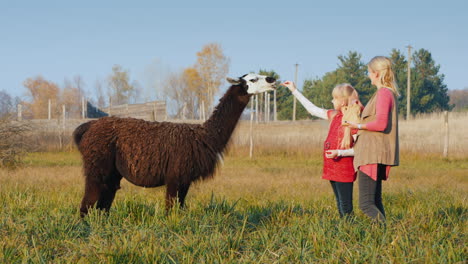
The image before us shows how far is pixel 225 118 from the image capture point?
5973 millimetres

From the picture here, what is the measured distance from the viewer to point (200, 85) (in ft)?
159

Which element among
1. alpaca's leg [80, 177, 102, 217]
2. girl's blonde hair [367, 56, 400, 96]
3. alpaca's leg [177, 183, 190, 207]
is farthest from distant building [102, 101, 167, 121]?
girl's blonde hair [367, 56, 400, 96]

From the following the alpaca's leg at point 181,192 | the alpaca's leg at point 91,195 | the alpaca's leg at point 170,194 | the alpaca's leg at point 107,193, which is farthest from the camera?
the alpaca's leg at point 107,193

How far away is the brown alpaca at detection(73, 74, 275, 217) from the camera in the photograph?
212 inches

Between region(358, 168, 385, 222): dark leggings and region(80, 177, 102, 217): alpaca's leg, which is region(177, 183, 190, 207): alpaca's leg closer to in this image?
region(80, 177, 102, 217): alpaca's leg

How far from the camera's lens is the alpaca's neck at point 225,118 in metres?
5.82

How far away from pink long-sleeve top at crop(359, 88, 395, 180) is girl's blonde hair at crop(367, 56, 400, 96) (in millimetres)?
98

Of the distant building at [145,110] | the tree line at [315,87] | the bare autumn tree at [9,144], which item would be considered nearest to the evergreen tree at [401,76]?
the tree line at [315,87]

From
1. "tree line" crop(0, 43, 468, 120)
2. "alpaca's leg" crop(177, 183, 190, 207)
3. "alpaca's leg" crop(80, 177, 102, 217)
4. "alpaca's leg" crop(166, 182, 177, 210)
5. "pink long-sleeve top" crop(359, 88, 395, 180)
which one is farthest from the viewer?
"tree line" crop(0, 43, 468, 120)

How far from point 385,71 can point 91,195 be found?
3628mm

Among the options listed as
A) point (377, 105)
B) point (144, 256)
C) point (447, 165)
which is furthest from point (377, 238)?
point (447, 165)

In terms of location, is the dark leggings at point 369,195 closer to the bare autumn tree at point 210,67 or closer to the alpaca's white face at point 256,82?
the alpaca's white face at point 256,82

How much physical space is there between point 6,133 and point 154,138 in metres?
8.00

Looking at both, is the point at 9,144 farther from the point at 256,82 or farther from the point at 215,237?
the point at 215,237
